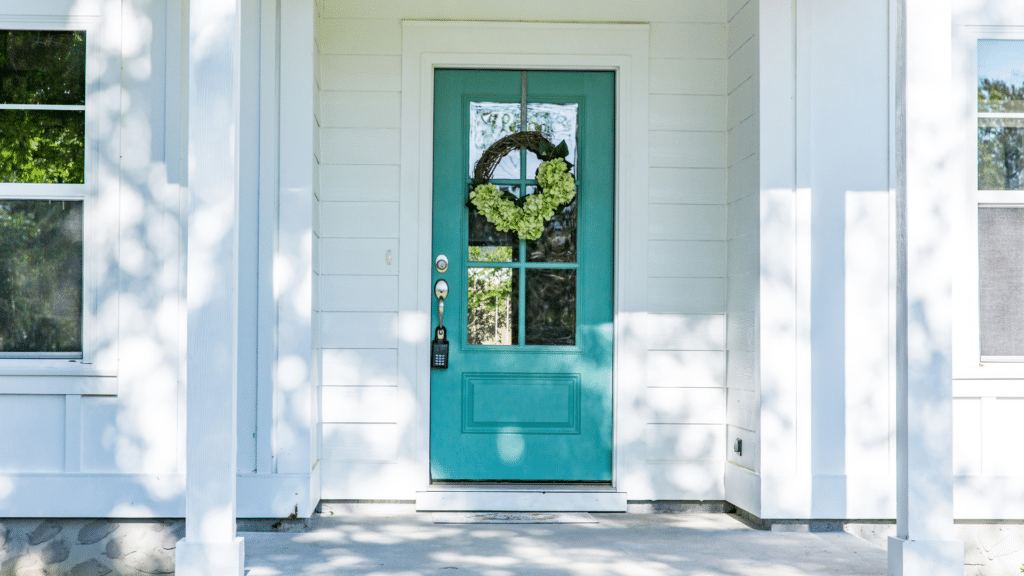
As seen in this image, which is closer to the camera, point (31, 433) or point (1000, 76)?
point (31, 433)

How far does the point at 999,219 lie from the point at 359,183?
108 inches

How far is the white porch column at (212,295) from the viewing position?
256 cm

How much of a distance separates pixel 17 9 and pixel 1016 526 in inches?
177

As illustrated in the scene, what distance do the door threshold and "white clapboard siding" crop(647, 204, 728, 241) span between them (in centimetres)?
120

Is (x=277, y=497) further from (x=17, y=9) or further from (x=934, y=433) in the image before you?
(x=934, y=433)

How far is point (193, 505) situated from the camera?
2.55 meters

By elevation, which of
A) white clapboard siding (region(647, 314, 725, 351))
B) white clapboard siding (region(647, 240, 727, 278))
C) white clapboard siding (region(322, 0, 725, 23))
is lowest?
white clapboard siding (region(647, 314, 725, 351))

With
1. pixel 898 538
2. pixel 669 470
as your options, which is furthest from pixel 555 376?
pixel 898 538

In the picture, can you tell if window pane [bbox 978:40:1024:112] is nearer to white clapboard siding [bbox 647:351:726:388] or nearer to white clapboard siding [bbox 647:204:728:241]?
white clapboard siding [bbox 647:204:728:241]

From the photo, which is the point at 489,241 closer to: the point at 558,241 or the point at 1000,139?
the point at 558,241

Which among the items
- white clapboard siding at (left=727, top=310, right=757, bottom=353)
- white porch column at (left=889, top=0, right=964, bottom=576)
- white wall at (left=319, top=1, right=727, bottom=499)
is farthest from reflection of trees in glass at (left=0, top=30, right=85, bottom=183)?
white porch column at (left=889, top=0, right=964, bottom=576)

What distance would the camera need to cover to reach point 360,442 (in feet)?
12.5

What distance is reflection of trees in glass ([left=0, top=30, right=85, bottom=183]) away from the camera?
10.9 ft

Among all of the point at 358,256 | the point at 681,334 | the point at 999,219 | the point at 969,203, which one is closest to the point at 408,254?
the point at 358,256
